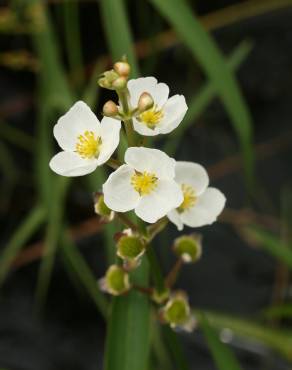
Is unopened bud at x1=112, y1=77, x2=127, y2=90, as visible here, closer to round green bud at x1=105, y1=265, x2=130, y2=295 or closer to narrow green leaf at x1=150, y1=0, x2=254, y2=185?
round green bud at x1=105, y1=265, x2=130, y2=295

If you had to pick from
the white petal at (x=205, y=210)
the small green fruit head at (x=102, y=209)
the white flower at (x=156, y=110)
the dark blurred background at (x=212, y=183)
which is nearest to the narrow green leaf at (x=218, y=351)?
the white petal at (x=205, y=210)

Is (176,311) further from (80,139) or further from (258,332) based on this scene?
(258,332)

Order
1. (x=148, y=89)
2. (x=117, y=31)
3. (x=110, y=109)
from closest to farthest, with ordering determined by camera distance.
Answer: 1. (x=110, y=109)
2. (x=148, y=89)
3. (x=117, y=31)

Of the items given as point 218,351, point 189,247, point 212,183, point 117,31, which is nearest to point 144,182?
point 189,247

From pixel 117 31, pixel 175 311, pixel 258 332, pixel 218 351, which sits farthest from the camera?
→ pixel 258 332

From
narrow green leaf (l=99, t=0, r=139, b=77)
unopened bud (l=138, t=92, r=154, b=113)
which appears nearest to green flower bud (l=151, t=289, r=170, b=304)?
unopened bud (l=138, t=92, r=154, b=113)

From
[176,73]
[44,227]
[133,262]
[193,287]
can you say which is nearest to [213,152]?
[176,73]
